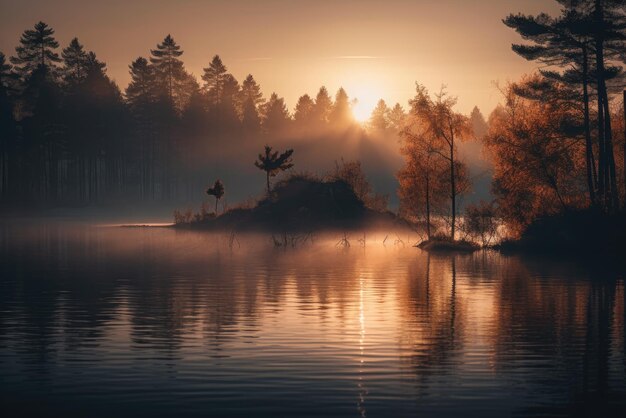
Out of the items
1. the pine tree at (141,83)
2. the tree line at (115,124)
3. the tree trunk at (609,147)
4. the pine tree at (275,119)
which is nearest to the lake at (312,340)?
the tree trunk at (609,147)

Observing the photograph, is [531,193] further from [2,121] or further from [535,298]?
[2,121]

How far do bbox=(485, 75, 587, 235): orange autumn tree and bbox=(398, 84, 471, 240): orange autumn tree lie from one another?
3685 millimetres

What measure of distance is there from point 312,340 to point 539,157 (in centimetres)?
4067

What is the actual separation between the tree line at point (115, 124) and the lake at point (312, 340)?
7927 cm

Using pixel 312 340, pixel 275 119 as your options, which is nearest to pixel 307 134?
pixel 275 119

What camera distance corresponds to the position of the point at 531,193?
6106cm

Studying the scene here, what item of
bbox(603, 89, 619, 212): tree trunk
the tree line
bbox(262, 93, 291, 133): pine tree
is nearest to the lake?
bbox(603, 89, 619, 212): tree trunk

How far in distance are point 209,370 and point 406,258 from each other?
37058 mm

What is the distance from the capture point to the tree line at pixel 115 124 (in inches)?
4872

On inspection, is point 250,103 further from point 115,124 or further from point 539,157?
point 539,157

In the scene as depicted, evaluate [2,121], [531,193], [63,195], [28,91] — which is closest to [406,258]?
[531,193]

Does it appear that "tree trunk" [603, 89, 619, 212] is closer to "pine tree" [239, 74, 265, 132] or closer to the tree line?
the tree line

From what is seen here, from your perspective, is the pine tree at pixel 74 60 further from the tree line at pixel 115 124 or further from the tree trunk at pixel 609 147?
the tree trunk at pixel 609 147

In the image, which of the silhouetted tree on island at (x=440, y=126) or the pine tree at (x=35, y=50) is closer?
the silhouetted tree on island at (x=440, y=126)
